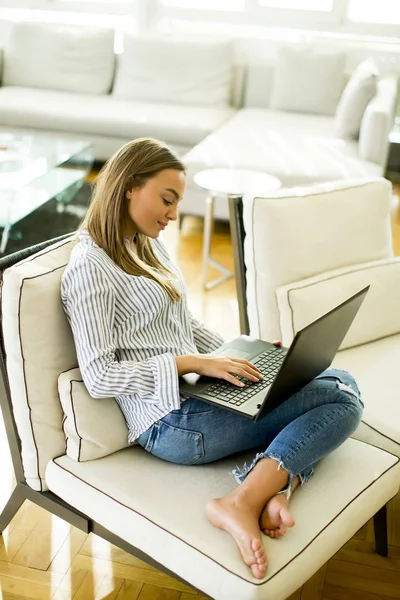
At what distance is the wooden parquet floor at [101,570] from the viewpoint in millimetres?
1685

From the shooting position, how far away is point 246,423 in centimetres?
158

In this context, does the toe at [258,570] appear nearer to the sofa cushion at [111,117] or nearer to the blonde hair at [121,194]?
the blonde hair at [121,194]

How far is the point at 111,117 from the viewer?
4430 mm

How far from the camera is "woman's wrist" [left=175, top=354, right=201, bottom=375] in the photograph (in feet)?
5.12

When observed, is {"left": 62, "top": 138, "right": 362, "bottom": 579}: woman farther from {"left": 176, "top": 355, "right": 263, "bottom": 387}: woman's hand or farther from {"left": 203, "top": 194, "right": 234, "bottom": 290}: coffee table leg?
{"left": 203, "top": 194, "right": 234, "bottom": 290}: coffee table leg

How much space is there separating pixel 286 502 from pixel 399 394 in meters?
0.58

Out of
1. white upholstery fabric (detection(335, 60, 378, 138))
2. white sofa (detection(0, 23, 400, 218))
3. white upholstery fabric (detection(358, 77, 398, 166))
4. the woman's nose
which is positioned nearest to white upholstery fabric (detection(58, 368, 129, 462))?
the woman's nose

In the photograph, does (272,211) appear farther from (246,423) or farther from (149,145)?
(246,423)

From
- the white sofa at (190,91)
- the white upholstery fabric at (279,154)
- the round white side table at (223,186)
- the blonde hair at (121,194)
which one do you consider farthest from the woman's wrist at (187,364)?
the white sofa at (190,91)

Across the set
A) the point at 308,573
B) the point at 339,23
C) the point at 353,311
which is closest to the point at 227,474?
the point at 308,573

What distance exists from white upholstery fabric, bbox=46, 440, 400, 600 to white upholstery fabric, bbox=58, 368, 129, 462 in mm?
28

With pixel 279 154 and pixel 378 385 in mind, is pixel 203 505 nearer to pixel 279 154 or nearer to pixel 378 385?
pixel 378 385

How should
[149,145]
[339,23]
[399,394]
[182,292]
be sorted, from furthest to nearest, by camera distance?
1. [339,23]
2. [399,394]
3. [182,292]
4. [149,145]

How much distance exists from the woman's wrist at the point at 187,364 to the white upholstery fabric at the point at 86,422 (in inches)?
7.0
